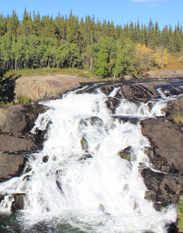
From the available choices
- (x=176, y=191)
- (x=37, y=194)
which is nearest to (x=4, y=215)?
(x=37, y=194)

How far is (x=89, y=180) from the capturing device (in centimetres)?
2189

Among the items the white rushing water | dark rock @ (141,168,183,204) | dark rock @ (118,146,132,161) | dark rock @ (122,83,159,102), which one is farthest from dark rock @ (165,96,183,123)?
dark rock @ (141,168,183,204)

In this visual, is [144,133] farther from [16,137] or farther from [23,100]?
A: [23,100]

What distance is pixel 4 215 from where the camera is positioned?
60.1 feet

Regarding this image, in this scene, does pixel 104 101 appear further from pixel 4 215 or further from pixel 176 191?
pixel 4 215

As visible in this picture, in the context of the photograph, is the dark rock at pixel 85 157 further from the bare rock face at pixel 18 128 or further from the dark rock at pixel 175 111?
the dark rock at pixel 175 111

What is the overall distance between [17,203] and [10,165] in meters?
4.30

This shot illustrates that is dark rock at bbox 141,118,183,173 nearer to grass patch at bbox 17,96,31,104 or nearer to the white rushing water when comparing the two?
the white rushing water

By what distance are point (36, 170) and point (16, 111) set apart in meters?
10.0

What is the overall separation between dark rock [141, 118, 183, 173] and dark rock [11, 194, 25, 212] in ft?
39.1

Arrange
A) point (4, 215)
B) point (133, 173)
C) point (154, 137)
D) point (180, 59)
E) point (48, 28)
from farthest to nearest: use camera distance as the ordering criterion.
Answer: point (180, 59)
point (48, 28)
point (154, 137)
point (133, 173)
point (4, 215)

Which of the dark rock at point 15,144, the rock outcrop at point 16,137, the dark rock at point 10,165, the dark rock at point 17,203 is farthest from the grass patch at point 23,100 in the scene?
the dark rock at point 17,203

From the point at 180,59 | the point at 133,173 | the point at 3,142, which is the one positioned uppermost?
the point at 180,59

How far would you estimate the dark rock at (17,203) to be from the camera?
1906 cm
